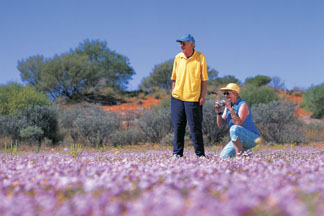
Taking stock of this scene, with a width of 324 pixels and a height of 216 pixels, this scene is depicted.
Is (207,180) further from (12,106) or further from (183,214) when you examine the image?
(12,106)

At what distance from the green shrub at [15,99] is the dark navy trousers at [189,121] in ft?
32.8

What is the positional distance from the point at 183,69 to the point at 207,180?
3.68 meters

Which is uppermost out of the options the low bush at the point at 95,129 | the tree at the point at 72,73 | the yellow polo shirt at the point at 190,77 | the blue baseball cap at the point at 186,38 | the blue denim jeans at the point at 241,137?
the tree at the point at 72,73

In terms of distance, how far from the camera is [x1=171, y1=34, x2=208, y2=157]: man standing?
6.04 meters

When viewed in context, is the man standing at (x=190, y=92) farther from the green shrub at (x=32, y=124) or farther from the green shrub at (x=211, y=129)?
the green shrub at (x=32, y=124)

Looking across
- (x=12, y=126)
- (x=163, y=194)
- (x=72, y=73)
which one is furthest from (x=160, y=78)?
(x=163, y=194)

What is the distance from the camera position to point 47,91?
107ft

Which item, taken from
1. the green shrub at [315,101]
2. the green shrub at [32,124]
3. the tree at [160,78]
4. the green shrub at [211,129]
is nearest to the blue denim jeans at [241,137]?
the green shrub at [211,129]

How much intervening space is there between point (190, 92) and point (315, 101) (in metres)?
23.4

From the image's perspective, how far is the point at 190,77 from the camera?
6086 millimetres

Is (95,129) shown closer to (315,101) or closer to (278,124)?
(278,124)

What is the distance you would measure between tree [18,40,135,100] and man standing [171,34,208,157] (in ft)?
89.9

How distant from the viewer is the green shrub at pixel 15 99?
14414 mm

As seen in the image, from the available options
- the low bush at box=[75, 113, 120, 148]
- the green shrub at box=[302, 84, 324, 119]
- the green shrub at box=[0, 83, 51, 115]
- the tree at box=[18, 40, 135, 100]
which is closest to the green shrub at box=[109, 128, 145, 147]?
the low bush at box=[75, 113, 120, 148]
